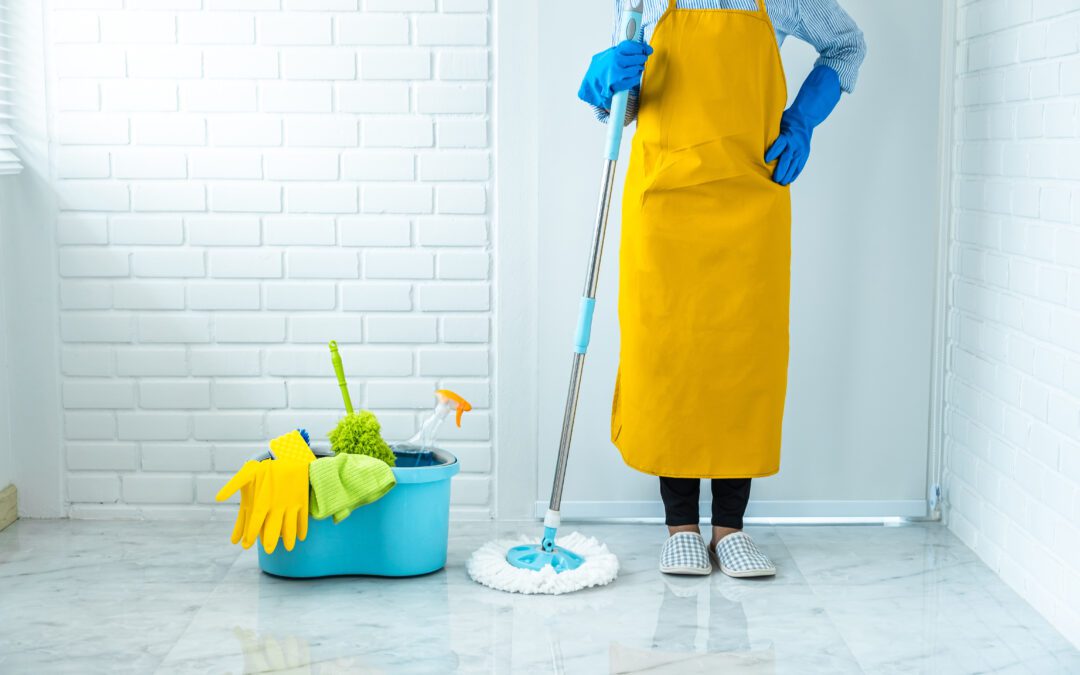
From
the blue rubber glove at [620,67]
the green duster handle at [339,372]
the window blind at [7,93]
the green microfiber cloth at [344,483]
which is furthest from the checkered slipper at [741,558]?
the window blind at [7,93]

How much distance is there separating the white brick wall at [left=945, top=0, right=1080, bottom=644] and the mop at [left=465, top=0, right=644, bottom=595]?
2.65 ft

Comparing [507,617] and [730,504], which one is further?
[730,504]

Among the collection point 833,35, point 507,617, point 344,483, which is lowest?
point 507,617

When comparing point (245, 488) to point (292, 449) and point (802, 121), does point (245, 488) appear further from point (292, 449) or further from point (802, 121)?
point (802, 121)

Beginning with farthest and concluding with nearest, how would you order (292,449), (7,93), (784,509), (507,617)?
(784,509)
(7,93)
(292,449)
(507,617)

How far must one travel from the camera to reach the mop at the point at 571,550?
247 centimetres

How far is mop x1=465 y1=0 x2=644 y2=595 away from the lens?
247 cm

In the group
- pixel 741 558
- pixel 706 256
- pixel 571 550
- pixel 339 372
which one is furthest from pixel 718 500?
pixel 339 372

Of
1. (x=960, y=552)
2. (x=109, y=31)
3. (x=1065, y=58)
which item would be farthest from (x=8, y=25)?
(x=960, y=552)

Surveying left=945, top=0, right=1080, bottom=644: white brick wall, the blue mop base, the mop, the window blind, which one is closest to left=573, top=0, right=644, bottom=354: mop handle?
the mop

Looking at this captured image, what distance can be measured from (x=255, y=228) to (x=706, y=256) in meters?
1.13

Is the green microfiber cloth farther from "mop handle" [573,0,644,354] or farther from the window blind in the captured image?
the window blind

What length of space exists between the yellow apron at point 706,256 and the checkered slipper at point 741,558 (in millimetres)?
164

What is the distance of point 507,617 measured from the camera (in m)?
2.38
